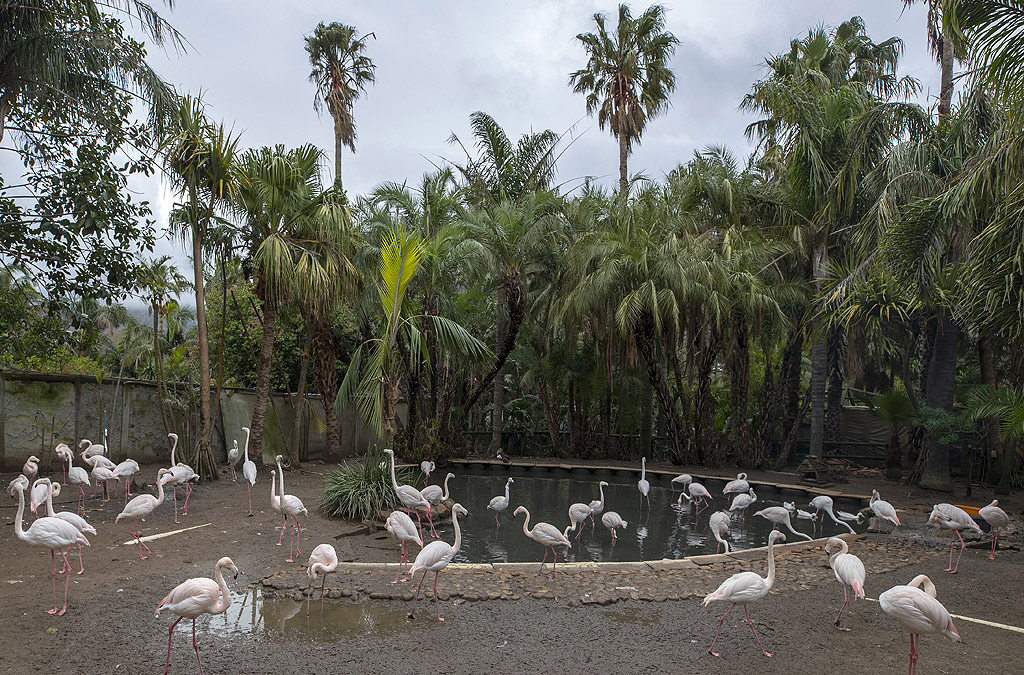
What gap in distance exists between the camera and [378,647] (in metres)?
5.24

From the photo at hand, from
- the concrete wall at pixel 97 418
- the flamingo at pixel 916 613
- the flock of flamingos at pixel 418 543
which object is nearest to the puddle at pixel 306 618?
the flock of flamingos at pixel 418 543

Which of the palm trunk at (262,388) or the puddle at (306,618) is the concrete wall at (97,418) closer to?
the palm trunk at (262,388)

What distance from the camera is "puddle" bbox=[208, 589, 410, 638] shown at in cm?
549

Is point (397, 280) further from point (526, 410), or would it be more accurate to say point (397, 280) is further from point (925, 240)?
point (526, 410)

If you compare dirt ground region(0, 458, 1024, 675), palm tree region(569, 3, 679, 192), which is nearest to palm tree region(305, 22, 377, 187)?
palm tree region(569, 3, 679, 192)

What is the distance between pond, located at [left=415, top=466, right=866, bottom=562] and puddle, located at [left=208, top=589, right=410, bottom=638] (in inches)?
93.6

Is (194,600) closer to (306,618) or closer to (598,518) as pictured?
(306,618)

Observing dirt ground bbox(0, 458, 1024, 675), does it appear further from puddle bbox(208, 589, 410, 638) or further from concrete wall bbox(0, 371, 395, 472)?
concrete wall bbox(0, 371, 395, 472)

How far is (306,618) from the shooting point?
19.0 feet

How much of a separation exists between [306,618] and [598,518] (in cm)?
646

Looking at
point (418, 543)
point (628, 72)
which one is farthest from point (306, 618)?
point (628, 72)

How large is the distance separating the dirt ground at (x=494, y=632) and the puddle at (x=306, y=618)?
0.13 feet

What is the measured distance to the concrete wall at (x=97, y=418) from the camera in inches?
450

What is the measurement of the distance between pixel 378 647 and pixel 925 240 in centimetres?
1048
